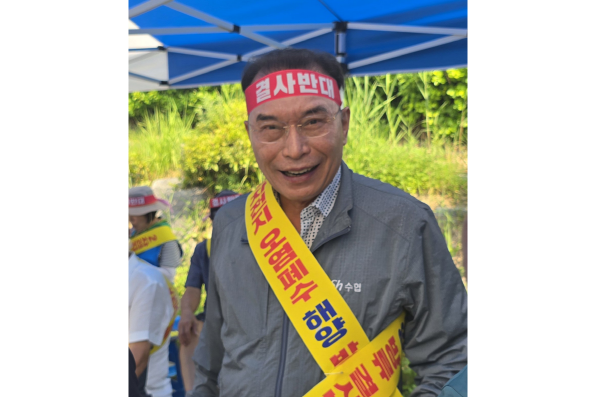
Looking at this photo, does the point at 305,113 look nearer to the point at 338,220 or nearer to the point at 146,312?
the point at 338,220

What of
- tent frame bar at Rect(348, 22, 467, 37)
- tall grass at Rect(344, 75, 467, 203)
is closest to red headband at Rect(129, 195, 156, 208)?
tent frame bar at Rect(348, 22, 467, 37)

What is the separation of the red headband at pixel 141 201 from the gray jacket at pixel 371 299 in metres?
2.44

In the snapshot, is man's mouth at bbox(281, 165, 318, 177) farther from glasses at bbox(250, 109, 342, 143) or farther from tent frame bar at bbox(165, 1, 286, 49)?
tent frame bar at bbox(165, 1, 286, 49)

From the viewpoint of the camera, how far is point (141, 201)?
145 inches

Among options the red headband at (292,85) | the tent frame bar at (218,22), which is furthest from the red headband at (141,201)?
the red headband at (292,85)

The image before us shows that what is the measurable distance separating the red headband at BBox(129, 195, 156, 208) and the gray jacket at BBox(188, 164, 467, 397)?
2438mm

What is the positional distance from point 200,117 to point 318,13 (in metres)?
5.56

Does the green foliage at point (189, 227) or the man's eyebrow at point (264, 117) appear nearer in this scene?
the man's eyebrow at point (264, 117)

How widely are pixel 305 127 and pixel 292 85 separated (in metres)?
0.12

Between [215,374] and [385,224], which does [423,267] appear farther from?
[215,374]

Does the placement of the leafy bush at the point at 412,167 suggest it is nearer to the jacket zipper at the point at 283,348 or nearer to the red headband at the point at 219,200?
the red headband at the point at 219,200

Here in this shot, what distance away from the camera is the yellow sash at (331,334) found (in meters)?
1.31

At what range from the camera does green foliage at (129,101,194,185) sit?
8188mm

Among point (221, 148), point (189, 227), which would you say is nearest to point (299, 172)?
point (221, 148)
